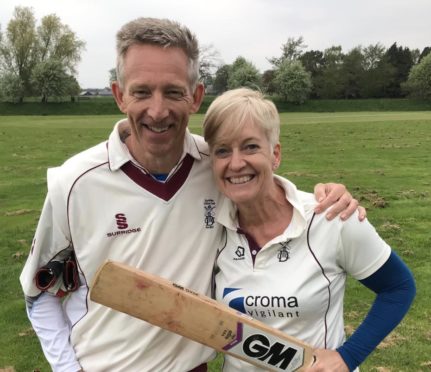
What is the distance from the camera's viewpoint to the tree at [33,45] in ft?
243

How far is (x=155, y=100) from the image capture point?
7.80 feet

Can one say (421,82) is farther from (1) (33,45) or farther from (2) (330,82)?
(1) (33,45)

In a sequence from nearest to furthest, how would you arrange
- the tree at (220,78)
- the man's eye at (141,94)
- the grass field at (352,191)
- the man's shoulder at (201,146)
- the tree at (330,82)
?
the man's eye at (141,94)
the man's shoulder at (201,146)
the grass field at (352,191)
the tree at (220,78)
the tree at (330,82)

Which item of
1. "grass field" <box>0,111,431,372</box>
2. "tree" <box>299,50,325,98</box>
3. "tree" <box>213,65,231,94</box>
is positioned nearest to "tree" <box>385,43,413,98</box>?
"tree" <box>299,50,325,98</box>

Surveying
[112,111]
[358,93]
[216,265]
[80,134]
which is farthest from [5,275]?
[358,93]

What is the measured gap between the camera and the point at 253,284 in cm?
246

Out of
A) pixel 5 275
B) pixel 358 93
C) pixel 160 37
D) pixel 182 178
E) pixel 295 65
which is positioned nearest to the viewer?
pixel 160 37

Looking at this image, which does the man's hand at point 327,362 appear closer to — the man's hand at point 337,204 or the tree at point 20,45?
the man's hand at point 337,204

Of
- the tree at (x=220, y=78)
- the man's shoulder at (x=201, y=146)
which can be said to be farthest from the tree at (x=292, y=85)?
the man's shoulder at (x=201, y=146)

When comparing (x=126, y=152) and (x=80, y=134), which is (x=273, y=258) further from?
(x=80, y=134)

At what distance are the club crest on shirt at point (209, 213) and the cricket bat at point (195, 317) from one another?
42 cm

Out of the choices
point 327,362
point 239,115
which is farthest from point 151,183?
point 327,362

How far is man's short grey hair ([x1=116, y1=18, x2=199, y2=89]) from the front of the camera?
7.80ft

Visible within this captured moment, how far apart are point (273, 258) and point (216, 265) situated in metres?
0.31
